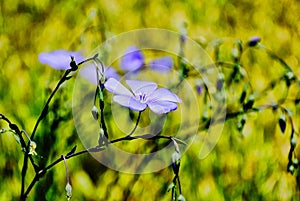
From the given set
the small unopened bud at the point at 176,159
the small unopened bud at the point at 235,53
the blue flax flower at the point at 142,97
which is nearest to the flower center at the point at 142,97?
the blue flax flower at the point at 142,97

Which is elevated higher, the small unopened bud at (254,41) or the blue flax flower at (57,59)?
the blue flax flower at (57,59)

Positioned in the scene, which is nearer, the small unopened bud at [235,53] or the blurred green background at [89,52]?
the blurred green background at [89,52]

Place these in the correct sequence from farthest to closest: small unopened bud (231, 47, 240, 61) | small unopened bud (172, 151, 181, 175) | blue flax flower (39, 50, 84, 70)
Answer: small unopened bud (231, 47, 240, 61) → blue flax flower (39, 50, 84, 70) → small unopened bud (172, 151, 181, 175)

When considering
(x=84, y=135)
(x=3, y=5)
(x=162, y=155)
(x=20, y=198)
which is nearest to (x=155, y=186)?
(x=162, y=155)

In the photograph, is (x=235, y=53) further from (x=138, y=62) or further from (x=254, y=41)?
(x=138, y=62)

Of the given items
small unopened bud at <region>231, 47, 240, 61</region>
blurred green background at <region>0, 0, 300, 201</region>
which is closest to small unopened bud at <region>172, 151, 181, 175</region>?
blurred green background at <region>0, 0, 300, 201</region>

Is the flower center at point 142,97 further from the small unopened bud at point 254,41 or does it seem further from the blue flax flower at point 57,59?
the small unopened bud at point 254,41

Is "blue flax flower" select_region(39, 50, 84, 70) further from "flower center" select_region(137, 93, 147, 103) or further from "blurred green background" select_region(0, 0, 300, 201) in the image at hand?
"flower center" select_region(137, 93, 147, 103)

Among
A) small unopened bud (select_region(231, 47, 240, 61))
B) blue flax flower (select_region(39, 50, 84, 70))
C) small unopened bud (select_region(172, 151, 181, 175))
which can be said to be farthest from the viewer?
small unopened bud (select_region(231, 47, 240, 61))
